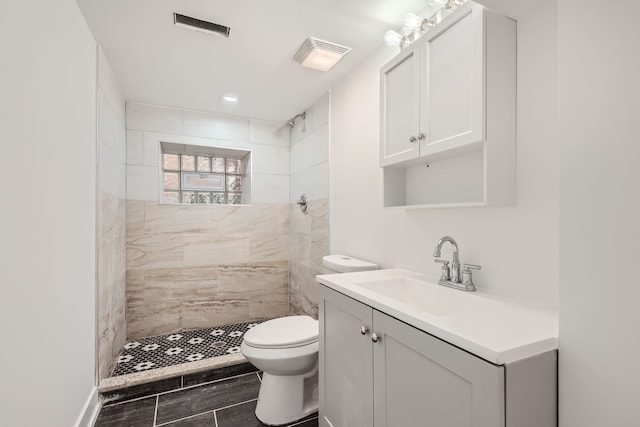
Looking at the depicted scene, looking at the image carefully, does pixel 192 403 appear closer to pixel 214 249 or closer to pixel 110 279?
pixel 110 279

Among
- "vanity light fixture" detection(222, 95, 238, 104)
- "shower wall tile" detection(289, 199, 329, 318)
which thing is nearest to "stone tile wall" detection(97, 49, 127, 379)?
"vanity light fixture" detection(222, 95, 238, 104)

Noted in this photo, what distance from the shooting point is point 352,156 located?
2.19m

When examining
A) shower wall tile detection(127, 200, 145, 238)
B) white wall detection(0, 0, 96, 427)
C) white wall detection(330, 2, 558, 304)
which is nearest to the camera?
white wall detection(0, 0, 96, 427)

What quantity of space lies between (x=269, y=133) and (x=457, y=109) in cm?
245

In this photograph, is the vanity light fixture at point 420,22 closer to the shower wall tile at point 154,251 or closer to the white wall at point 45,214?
the white wall at point 45,214

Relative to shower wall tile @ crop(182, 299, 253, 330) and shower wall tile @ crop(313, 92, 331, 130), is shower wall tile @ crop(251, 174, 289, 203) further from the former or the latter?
shower wall tile @ crop(182, 299, 253, 330)

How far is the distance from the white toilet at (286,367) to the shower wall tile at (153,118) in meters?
2.17

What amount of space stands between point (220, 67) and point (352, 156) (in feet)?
3.76

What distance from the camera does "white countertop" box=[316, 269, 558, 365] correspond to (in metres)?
0.74

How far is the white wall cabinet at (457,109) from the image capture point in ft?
3.58

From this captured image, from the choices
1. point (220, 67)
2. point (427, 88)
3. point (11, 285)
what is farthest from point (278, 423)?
point (220, 67)

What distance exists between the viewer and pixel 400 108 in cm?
148

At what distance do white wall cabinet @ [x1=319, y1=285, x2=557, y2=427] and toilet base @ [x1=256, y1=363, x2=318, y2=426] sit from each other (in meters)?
0.30

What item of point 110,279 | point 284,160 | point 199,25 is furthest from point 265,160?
point 110,279
